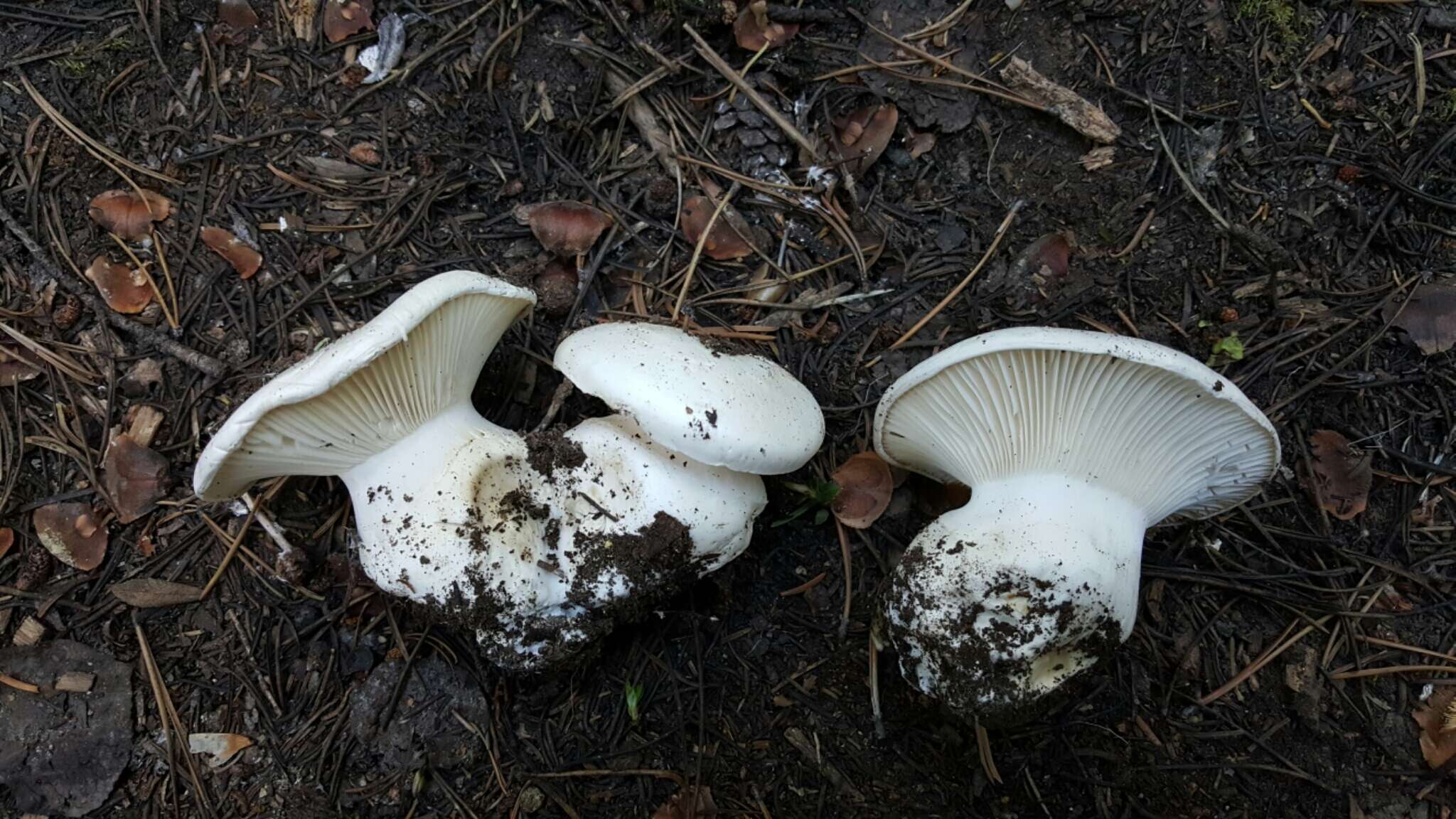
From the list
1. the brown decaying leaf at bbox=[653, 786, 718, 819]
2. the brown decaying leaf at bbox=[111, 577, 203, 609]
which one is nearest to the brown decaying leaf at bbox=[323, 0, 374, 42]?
the brown decaying leaf at bbox=[111, 577, 203, 609]

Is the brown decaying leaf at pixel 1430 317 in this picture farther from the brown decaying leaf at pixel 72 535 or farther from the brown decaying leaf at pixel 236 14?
→ the brown decaying leaf at pixel 72 535

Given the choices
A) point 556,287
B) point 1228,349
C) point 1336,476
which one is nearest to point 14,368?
point 556,287

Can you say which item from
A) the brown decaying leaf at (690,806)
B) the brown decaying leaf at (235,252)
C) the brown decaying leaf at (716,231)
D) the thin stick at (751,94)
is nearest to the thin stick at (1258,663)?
the brown decaying leaf at (690,806)

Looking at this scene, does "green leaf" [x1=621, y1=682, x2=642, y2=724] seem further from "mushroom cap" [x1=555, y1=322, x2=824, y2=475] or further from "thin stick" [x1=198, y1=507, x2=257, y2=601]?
"thin stick" [x1=198, y1=507, x2=257, y2=601]

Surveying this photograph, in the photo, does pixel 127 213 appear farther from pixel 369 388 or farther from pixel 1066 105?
pixel 1066 105

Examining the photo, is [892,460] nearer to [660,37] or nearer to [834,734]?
[834,734]
